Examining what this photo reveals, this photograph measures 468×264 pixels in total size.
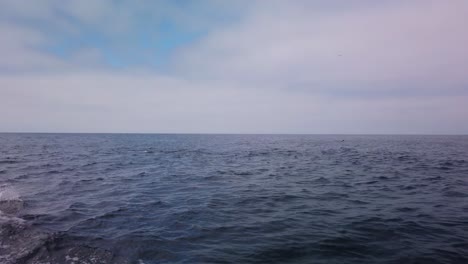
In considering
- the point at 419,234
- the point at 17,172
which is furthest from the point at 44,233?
the point at 17,172

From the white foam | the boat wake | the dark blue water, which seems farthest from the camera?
the white foam

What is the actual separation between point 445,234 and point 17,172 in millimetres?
27202

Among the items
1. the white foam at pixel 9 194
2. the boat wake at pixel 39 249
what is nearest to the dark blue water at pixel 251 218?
the boat wake at pixel 39 249

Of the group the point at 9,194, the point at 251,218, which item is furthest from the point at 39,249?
the point at 9,194

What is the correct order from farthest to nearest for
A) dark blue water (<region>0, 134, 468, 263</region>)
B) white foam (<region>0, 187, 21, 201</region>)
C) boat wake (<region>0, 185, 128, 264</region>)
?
1. white foam (<region>0, 187, 21, 201</region>)
2. dark blue water (<region>0, 134, 468, 263</region>)
3. boat wake (<region>0, 185, 128, 264</region>)

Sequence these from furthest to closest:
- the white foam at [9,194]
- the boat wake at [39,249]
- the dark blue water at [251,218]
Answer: the white foam at [9,194] < the dark blue water at [251,218] < the boat wake at [39,249]

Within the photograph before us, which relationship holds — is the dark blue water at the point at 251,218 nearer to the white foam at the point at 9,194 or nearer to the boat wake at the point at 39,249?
the boat wake at the point at 39,249

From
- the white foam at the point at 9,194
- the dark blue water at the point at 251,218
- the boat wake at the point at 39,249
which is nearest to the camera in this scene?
the boat wake at the point at 39,249

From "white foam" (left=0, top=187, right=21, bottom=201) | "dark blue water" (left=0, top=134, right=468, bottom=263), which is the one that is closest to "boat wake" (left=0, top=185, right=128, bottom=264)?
"dark blue water" (left=0, top=134, right=468, bottom=263)

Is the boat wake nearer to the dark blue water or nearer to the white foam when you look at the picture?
the dark blue water

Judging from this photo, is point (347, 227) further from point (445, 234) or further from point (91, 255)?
point (91, 255)

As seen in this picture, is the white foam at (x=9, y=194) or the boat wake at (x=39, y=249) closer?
the boat wake at (x=39, y=249)

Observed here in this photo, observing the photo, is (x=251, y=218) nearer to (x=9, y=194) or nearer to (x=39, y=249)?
(x=39, y=249)

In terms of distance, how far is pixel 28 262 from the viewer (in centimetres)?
741
